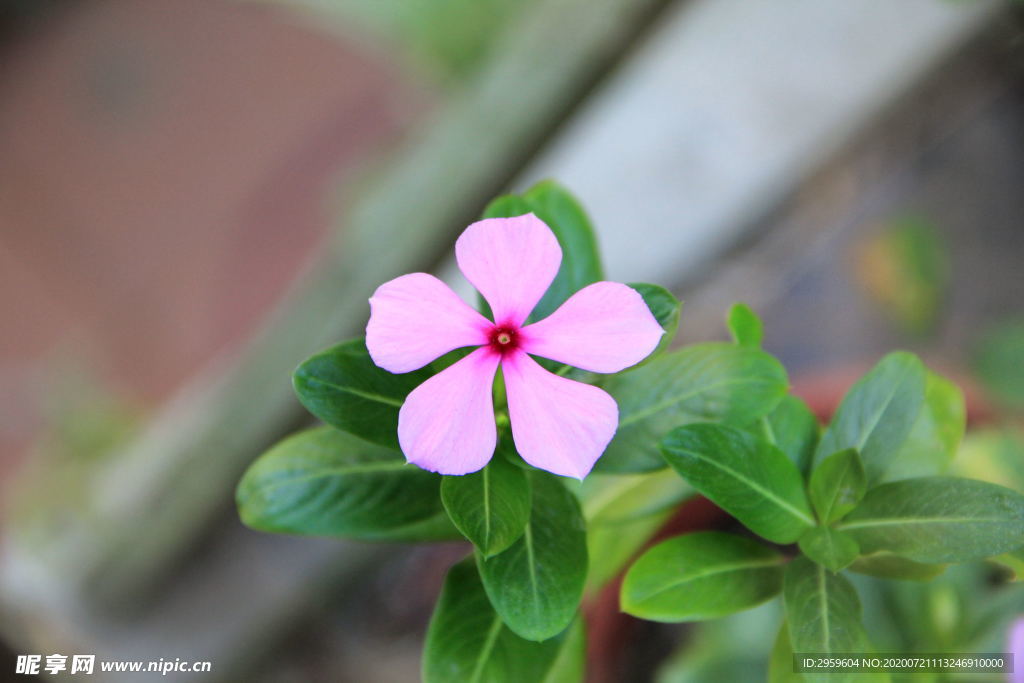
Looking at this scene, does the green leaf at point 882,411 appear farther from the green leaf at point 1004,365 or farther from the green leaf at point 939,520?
the green leaf at point 1004,365

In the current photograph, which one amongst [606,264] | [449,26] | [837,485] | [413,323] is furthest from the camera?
[449,26]

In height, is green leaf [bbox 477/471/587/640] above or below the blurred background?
below

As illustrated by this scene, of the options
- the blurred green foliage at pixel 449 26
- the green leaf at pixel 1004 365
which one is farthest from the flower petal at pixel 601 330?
the blurred green foliage at pixel 449 26

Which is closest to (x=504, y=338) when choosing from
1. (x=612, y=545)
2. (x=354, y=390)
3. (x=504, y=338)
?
(x=504, y=338)

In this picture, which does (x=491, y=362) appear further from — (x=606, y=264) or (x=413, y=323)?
(x=606, y=264)

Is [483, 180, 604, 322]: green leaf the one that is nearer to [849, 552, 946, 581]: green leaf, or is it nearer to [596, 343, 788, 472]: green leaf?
[596, 343, 788, 472]: green leaf

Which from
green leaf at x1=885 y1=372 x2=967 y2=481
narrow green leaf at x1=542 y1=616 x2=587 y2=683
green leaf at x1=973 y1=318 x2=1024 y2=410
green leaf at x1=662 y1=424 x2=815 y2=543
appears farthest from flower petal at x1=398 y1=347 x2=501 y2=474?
green leaf at x1=973 y1=318 x2=1024 y2=410

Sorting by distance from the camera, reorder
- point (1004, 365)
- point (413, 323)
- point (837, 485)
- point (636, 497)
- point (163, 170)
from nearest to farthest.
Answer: point (413, 323) < point (837, 485) < point (636, 497) < point (1004, 365) < point (163, 170)
